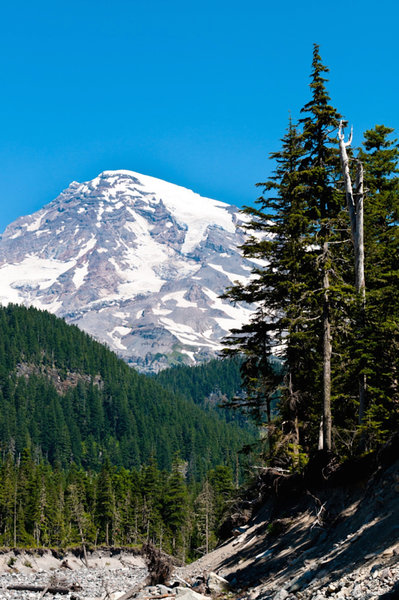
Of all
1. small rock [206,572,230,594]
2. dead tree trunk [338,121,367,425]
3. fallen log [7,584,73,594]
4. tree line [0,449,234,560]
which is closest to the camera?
small rock [206,572,230,594]

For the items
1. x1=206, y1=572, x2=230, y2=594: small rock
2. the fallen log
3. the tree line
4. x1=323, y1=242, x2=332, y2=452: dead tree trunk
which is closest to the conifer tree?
x1=323, y1=242, x2=332, y2=452: dead tree trunk

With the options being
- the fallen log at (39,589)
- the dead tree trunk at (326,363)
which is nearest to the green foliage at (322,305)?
the dead tree trunk at (326,363)

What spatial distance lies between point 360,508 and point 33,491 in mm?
76941

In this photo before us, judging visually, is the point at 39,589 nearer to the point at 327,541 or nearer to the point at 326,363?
the point at 326,363

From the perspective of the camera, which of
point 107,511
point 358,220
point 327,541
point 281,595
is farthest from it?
point 107,511

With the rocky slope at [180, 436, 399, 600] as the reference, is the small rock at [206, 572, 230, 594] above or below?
below

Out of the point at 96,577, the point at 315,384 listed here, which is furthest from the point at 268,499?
the point at 96,577

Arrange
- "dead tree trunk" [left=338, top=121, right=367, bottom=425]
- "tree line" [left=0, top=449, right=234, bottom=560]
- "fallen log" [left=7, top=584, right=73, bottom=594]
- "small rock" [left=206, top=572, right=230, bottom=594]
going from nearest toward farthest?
"small rock" [left=206, top=572, right=230, bottom=594] < "dead tree trunk" [left=338, top=121, right=367, bottom=425] < "fallen log" [left=7, top=584, right=73, bottom=594] < "tree line" [left=0, top=449, right=234, bottom=560]

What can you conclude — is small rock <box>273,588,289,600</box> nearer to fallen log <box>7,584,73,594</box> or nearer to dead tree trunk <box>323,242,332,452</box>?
dead tree trunk <box>323,242,332,452</box>

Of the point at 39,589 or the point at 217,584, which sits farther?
the point at 39,589

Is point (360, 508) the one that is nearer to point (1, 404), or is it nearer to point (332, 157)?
point (332, 157)

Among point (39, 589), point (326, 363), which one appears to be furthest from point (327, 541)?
point (39, 589)

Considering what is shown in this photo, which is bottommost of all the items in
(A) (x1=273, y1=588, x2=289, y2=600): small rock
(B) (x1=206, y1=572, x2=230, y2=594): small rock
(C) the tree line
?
(C) the tree line

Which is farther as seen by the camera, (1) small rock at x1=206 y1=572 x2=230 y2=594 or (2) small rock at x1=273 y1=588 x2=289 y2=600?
→ (1) small rock at x1=206 y1=572 x2=230 y2=594
